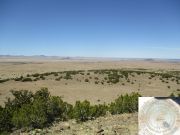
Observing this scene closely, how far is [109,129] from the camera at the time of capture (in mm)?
12312

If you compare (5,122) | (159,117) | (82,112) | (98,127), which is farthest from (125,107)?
(159,117)

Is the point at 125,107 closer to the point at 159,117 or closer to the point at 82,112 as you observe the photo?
the point at 82,112

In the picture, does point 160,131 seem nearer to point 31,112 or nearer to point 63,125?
point 63,125

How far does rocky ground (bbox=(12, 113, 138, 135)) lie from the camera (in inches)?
471

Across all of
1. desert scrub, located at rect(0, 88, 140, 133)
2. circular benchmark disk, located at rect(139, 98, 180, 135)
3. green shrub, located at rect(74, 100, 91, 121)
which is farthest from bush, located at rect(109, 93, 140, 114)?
circular benchmark disk, located at rect(139, 98, 180, 135)

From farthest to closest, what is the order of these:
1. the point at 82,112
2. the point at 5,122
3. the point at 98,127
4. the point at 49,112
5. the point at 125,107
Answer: the point at 125,107, the point at 49,112, the point at 5,122, the point at 82,112, the point at 98,127

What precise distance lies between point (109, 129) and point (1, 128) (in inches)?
253

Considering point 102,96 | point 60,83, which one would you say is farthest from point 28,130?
point 60,83

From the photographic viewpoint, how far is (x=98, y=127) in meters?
12.8

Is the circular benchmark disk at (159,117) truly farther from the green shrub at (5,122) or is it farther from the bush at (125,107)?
the green shrub at (5,122)

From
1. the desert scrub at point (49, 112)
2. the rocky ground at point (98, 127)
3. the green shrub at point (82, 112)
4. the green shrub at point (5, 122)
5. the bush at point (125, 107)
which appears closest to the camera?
the rocky ground at point (98, 127)

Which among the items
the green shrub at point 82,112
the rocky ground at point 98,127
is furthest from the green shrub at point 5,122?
the green shrub at point 82,112

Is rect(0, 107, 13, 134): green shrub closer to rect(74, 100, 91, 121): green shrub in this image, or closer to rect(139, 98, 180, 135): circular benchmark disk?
rect(74, 100, 91, 121): green shrub

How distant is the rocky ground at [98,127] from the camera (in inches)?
471
